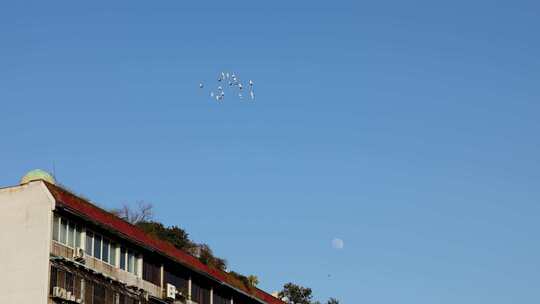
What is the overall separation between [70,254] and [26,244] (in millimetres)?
2675

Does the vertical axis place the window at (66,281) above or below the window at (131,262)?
below

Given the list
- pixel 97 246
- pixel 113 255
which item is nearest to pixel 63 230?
pixel 97 246

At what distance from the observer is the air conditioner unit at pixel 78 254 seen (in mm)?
61938

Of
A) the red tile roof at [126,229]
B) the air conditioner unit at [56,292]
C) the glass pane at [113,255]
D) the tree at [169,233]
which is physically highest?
the tree at [169,233]

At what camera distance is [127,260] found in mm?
67938

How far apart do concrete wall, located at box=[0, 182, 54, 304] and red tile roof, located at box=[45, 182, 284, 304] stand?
1.20 meters

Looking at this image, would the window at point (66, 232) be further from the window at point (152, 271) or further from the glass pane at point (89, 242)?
the window at point (152, 271)

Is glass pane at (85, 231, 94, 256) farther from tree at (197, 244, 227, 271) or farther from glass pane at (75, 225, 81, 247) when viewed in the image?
tree at (197, 244, 227, 271)

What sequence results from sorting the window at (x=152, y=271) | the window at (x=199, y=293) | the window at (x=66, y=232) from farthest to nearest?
the window at (x=199, y=293) < the window at (x=152, y=271) < the window at (x=66, y=232)

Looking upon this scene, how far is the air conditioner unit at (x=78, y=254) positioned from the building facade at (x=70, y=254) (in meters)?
0.01

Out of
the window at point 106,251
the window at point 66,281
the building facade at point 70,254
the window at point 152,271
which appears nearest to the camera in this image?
the window at point 66,281

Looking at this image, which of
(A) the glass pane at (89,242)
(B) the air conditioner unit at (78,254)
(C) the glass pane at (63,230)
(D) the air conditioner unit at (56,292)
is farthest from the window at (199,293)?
(D) the air conditioner unit at (56,292)

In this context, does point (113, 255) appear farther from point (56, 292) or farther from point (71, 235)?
point (56, 292)

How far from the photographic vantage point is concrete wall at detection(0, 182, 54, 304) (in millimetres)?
59594
